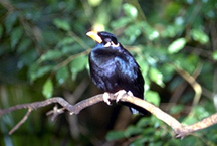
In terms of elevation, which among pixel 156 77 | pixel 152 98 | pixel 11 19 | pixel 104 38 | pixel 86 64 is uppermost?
pixel 11 19

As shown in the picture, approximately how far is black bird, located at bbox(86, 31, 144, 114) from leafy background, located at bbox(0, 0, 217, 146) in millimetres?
125

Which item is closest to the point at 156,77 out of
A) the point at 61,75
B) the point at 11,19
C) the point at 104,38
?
the point at 104,38

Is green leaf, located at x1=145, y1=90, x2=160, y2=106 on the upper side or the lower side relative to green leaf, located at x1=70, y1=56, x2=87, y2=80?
lower

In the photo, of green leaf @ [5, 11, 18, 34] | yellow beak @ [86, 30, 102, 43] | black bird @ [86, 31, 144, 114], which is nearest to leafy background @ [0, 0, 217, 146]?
A: green leaf @ [5, 11, 18, 34]

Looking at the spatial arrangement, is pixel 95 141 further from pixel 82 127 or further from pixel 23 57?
pixel 23 57

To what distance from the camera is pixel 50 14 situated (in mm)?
4324

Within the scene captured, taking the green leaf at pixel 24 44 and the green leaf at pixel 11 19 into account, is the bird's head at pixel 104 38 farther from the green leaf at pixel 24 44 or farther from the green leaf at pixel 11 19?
the green leaf at pixel 24 44

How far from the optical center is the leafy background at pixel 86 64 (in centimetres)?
301

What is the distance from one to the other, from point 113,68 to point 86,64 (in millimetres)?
400

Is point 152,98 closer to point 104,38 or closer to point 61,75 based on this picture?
point 104,38

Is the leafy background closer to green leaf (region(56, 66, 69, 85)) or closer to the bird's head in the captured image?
green leaf (region(56, 66, 69, 85))

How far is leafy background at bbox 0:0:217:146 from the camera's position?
3.01m

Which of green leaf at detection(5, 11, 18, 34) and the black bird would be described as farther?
green leaf at detection(5, 11, 18, 34)

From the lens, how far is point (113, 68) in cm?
259
